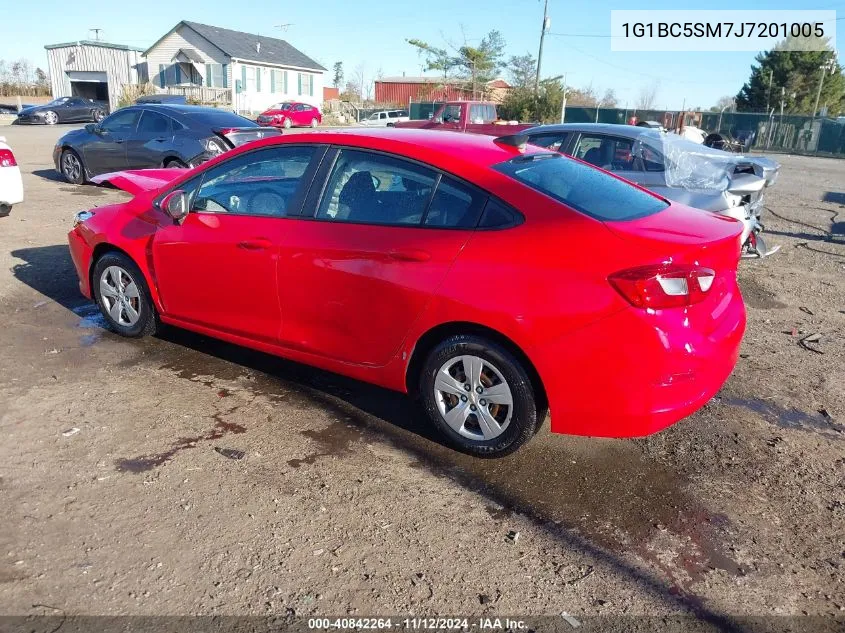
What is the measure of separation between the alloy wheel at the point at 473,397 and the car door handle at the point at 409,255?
21.3 inches

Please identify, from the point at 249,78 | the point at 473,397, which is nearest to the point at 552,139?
the point at 473,397

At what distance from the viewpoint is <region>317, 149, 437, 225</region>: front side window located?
3.67 m

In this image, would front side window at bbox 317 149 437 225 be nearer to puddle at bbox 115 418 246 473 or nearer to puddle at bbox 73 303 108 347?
puddle at bbox 115 418 246 473

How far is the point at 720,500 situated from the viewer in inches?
130

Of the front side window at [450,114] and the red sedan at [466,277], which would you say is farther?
the front side window at [450,114]

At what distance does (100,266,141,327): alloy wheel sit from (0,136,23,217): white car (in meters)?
4.78

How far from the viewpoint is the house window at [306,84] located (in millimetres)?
53100

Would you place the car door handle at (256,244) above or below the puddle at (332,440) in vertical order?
above

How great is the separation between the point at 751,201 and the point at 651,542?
5.71m

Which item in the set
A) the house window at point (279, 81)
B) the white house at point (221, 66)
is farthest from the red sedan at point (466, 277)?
the house window at point (279, 81)

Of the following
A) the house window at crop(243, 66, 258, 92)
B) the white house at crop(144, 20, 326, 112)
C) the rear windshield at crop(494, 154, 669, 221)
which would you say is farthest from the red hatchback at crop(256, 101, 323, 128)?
the rear windshield at crop(494, 154, 669, 221)

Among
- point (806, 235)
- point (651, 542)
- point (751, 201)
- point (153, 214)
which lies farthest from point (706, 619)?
point (806, 235)

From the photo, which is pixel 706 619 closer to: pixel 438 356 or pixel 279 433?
pixel 438 356

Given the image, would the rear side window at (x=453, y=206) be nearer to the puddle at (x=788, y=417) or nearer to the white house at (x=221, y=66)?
the puddle at (x=788, y=417)
